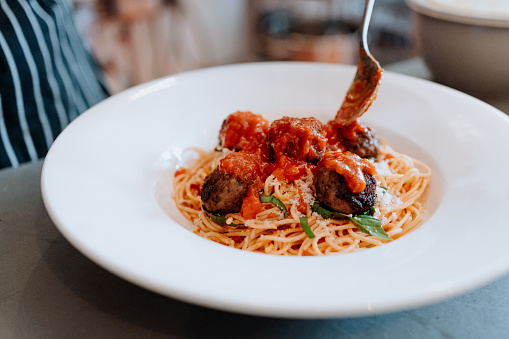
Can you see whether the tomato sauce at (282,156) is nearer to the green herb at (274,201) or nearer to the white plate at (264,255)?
the green herb at (274,201)

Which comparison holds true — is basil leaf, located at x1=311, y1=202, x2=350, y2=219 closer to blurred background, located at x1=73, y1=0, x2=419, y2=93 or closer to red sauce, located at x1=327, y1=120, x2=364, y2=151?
red sauce, located at x1=327, y1=120, x2=364, y2=151

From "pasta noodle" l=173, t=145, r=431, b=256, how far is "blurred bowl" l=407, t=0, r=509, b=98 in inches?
45.4

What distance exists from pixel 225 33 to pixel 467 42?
5.92 m

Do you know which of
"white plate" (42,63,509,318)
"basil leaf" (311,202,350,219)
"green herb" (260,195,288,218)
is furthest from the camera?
"green herb" (260,195,288,218)

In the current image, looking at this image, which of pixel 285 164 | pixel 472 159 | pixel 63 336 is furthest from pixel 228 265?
pixel 472 159

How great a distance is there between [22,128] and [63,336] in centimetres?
219

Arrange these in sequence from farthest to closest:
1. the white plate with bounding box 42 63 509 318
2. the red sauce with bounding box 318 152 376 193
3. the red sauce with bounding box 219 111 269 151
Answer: the red sauce with bounding box 219 111 269 151 → the red sauce with bounding box 318 152 376 193 → the white plate with bounding box 42 63 509 318

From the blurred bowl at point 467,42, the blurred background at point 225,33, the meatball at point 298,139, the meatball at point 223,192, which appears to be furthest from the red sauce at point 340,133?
the blurred background at point 225,33

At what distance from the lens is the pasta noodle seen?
7.21ft

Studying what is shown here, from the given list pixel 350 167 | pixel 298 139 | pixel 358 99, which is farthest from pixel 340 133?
pixel 350 167

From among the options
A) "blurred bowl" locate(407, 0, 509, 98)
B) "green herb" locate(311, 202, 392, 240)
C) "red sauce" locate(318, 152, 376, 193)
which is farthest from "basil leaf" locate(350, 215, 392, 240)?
"blurred bowl" locate(407, 0, 509, 98)

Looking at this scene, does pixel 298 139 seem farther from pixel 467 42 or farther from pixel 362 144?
pixel 467 42

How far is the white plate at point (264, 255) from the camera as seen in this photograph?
1404 mm

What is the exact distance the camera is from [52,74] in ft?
11.3
